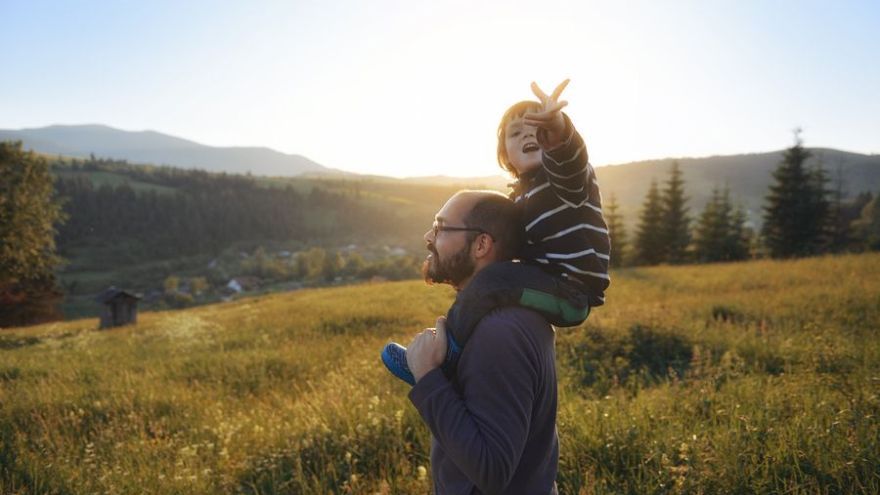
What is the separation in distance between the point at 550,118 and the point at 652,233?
4196 cm

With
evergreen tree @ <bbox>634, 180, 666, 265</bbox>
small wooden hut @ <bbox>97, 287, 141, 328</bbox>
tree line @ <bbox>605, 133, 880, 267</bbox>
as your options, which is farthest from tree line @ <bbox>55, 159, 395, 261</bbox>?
tree line @ <bbox>605, 133, 880, 267</bbox>

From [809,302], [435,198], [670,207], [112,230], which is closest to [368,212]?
[435,198]

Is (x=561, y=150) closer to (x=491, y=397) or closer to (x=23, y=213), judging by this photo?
(x=491, y=397)

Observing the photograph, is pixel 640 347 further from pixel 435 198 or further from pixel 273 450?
pixel 435 198

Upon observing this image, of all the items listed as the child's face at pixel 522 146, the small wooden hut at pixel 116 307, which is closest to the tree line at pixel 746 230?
the small wooden hut at pixel 116 307

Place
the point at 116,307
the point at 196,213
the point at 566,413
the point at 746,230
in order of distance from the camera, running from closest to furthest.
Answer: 1. the point at 566,413
2. the point at 116,307
3. the point at 746,230
4. the point at 196,213

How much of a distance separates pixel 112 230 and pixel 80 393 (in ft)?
443

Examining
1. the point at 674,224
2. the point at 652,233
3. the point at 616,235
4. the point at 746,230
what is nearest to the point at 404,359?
the point at 652,233

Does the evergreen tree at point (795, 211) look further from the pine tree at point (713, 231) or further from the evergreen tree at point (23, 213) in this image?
the evergreen tree at point (23, 213)

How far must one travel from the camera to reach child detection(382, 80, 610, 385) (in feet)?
5.29

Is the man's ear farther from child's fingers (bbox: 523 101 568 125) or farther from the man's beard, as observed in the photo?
child's fingers (bbox: 523 101 568 125)

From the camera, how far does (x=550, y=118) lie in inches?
60.1

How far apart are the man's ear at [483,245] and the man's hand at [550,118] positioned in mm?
399

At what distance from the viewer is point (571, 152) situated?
63.9 inches
